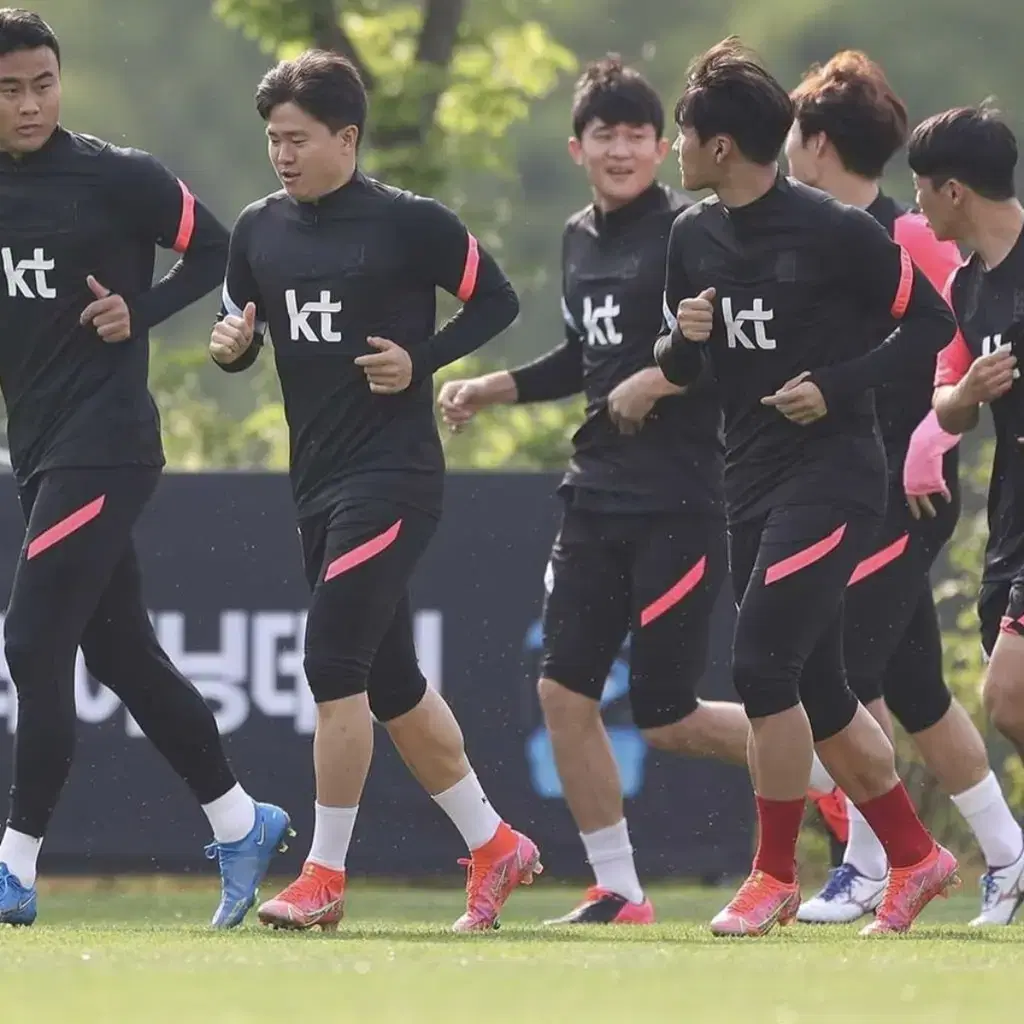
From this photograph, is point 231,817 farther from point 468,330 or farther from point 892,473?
point 892,473

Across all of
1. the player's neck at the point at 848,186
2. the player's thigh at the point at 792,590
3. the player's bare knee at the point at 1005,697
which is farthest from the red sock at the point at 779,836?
the player's neck at the point at 848,186

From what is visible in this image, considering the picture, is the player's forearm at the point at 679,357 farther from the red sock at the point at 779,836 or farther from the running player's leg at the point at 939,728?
the running player's leg at the point at 939,728

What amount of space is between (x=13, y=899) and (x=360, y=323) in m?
1.75

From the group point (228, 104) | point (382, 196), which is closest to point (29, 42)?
point (382, 196)

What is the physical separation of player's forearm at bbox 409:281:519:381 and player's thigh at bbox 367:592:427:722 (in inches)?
25.6

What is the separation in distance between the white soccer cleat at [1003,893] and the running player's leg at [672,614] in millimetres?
1019

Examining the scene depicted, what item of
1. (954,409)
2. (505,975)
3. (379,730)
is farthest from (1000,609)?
(379,730)

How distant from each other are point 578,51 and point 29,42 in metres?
33.5

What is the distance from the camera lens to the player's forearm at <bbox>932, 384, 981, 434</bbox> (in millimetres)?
7902

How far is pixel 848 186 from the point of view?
8.52 metres

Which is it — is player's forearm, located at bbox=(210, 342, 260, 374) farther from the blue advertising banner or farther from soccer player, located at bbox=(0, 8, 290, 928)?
the blue advertising banner

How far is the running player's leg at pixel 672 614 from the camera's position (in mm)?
8586

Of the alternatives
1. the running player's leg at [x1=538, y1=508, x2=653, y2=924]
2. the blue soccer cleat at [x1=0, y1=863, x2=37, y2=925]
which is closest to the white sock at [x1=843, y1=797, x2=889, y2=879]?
the running player's leg at [x1=538, y1=508, x2=653, y2=924]

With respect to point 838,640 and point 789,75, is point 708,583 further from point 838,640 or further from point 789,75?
point 789,75
